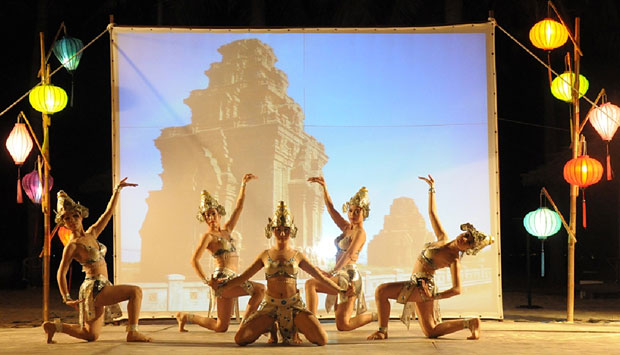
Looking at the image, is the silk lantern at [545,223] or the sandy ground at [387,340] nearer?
the sandy ground at [387,340]

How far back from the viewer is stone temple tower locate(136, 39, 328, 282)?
26.3 feet

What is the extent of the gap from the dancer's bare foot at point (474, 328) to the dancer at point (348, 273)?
0.88 metres

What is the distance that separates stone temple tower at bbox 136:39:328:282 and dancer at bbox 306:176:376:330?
110cm

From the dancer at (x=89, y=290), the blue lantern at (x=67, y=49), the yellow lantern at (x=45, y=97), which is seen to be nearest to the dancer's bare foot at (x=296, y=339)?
the dancer at (x=89, y=290)

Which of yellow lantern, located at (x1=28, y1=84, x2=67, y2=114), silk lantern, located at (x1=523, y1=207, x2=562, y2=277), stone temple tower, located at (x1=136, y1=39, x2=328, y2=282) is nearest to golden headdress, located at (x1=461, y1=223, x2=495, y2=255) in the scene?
stone temple tower, located at (x1=136, y1=39, x2=328, y2=282)

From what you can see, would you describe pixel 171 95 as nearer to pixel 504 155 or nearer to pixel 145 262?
pixel 145 262

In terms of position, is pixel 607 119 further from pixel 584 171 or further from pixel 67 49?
pixel 67 49

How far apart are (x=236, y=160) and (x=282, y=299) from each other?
2.52 meters

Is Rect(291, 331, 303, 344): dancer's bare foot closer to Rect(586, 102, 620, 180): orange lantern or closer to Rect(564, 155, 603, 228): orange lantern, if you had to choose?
Rect(564, 155, 603, 228): orange lantern

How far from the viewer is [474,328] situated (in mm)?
6207

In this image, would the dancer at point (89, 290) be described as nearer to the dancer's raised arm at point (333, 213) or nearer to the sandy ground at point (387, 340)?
the sandy ground at point (387, 340)

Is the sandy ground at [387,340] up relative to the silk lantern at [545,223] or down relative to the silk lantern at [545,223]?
down

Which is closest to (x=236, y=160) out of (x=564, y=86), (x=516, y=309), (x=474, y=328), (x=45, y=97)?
(x=45, y=97)

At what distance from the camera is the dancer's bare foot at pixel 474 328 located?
6195 mm
